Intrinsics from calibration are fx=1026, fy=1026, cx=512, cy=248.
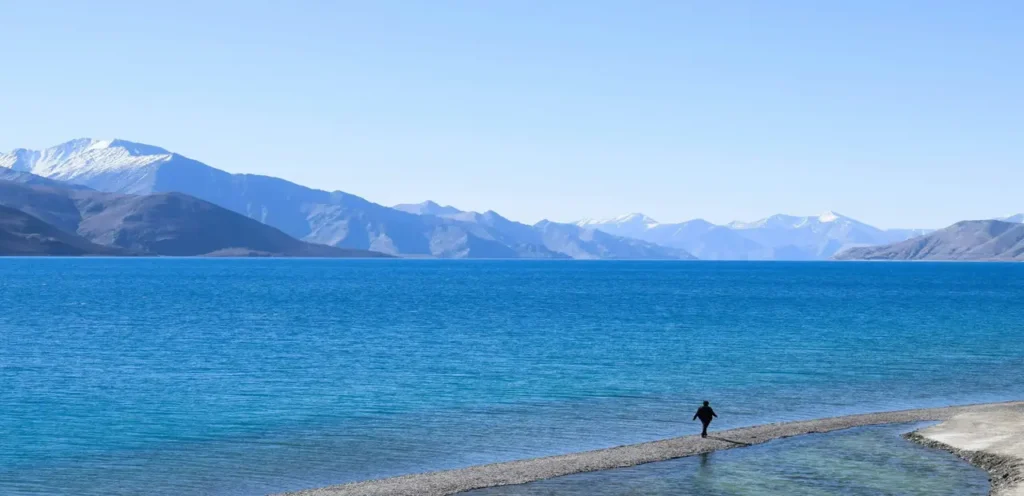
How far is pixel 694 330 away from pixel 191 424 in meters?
75.4

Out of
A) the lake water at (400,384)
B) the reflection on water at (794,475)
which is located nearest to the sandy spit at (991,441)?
the reflection on water at (794,475)

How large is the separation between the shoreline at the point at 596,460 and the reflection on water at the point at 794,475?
2.64ft

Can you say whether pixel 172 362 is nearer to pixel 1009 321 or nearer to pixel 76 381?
pixel 76 381

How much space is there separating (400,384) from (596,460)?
27.5m

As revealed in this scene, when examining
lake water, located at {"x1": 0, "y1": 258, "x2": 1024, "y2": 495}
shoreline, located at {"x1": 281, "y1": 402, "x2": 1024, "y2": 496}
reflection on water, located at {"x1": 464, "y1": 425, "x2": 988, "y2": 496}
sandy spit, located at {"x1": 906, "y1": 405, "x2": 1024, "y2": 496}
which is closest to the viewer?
reflection on water, located at {"x1": 464, "y1": 425, "x2": 988, "y2": 496}

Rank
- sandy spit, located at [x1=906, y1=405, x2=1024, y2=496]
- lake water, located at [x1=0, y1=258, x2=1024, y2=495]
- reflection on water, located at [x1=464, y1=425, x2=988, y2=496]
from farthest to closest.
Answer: lake water, located at [x1=0, y1=258, x2=1024, y2=495]
sandy spit, located at [x1=906, y1=405, x2=1024, y2=496]
reflection on water, located at [x1=464, y1=425, x2=988, y2=496]

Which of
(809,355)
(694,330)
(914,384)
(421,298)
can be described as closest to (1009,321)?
(694,330)

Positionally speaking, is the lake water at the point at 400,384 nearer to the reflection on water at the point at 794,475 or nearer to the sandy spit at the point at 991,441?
the reflection on water at the point at 794,475

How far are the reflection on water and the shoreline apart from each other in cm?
80

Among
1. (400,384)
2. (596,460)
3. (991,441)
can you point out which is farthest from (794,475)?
(400,384)

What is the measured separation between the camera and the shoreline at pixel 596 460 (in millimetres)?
37719

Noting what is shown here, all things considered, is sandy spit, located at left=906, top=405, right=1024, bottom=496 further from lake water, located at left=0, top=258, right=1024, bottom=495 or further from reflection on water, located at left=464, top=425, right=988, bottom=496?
lake water, located at left=0, top=258, right=1024, bottom=495

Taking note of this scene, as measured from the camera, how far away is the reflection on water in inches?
1480

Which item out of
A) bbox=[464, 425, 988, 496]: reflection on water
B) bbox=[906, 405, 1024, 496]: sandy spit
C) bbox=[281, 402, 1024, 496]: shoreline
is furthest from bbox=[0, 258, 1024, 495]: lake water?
bbox=[906, 405, 1024, 496]: sandy spit
